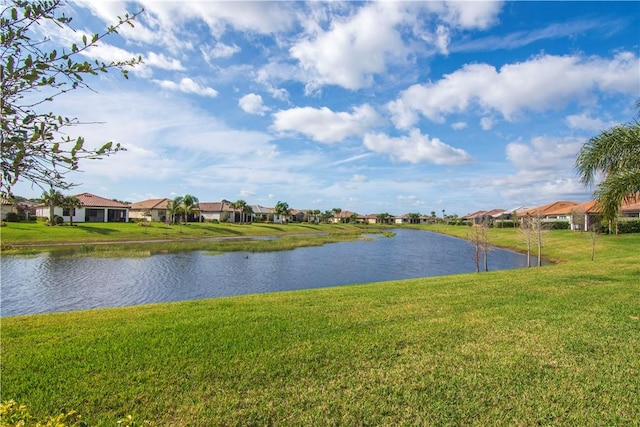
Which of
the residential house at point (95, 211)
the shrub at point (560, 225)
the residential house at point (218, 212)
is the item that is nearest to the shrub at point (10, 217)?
the residential house at point (95, 211)

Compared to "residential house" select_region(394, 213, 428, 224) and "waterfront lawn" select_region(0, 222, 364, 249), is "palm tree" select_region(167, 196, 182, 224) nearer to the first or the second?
"waterfront lawn" select_region(0, 222, 364, 249)

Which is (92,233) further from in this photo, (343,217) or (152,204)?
(343,217)

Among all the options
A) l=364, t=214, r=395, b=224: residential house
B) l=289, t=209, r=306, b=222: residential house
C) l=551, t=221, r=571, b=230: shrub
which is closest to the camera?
l=551, t=221, r=571, b=230: shrub

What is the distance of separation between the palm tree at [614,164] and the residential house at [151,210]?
78.0m

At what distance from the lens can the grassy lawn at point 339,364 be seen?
450 centimetres

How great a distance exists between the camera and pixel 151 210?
78.6 meters

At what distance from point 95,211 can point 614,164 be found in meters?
72.7

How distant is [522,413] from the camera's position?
4.43 m

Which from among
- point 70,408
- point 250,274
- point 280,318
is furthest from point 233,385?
point 250,274

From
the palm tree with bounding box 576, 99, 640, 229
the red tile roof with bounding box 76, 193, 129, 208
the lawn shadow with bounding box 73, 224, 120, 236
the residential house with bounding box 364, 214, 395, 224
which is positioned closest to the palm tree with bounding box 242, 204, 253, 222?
the red tile roof with bounding box 76, 193, 129, 208

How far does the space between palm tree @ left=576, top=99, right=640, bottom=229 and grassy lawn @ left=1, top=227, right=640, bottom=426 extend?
492 centimetres

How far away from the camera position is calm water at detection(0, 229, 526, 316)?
17328 millimetres

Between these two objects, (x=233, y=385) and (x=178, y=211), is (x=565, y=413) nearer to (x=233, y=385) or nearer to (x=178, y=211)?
(x=233, y=385)

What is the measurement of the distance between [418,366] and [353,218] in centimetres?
→ 15028
